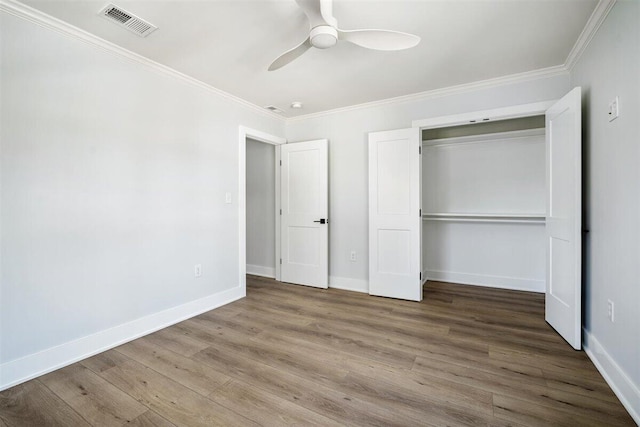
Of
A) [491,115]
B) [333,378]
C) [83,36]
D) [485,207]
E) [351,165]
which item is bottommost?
[333,378]

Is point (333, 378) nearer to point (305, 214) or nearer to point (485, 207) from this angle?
point (305, 214)

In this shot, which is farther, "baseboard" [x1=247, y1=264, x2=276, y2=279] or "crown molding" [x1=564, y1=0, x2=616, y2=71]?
"baseboard" [x1=247, y1=264, x2=276, y2=279]

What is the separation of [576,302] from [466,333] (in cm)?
85

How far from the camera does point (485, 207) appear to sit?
4227mm

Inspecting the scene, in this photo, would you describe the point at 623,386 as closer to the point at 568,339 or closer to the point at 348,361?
the point at 568,339

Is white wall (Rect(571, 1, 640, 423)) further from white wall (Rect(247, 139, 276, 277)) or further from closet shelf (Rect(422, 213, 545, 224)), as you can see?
white wall (Rect(247, 139, 276, 277))

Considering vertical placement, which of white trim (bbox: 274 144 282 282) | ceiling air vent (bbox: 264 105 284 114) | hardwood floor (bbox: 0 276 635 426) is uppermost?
ceiling air vent (bbox: 264 105 284 114)

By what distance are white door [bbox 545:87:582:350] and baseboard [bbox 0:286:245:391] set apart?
340 cm

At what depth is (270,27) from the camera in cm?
222

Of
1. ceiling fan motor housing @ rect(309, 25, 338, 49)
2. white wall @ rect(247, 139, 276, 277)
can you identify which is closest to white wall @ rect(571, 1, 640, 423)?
ceiling fan motor housing @ rect(309, 25, 338, 49)

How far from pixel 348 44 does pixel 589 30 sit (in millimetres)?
1795

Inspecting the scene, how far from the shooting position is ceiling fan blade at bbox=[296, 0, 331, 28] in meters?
1.65

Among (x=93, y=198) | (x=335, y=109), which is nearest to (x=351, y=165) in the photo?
(x=335, y=109)

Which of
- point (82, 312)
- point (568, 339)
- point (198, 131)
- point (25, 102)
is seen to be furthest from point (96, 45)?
point (568, 339)
